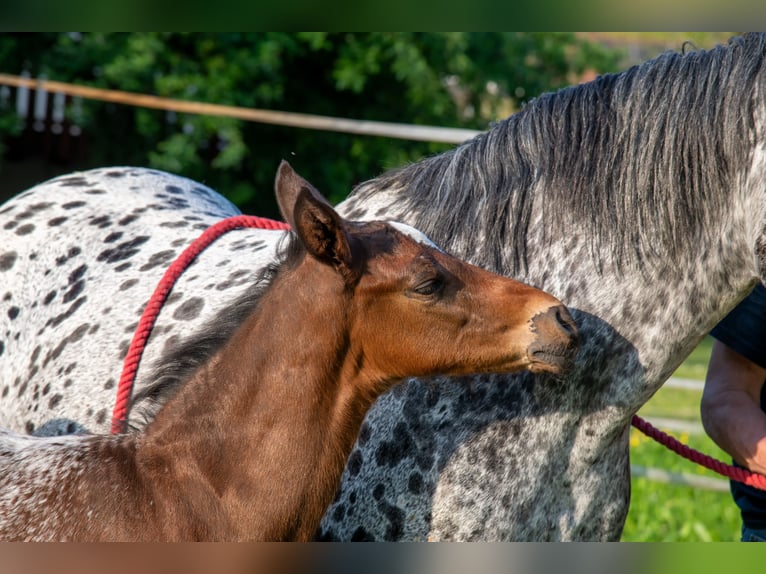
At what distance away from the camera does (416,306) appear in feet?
7.59

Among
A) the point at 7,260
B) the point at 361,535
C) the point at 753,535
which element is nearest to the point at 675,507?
the point at 753,535

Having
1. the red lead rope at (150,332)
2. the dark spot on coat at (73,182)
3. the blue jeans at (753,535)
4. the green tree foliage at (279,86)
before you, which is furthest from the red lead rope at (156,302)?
the green tree foliage at (279,86)

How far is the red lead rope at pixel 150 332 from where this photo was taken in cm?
254

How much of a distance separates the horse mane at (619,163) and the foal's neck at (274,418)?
0.47 m

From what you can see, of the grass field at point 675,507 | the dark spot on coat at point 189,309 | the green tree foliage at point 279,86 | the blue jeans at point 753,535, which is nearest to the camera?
the dark spot on coat at point 189,309

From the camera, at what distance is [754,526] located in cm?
306

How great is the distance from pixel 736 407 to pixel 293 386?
147 centimetres

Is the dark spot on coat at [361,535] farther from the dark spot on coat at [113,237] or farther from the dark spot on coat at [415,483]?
the dark spot on coat at [113,237]

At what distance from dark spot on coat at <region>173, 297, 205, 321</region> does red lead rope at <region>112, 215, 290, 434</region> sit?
56 mm

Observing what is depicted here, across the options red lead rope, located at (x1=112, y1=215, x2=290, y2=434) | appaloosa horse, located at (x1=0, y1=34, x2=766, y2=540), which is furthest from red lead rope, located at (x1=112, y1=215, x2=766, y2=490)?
appaloosa horse, located at (x1=0, y1=34, x2=766, y2=540)

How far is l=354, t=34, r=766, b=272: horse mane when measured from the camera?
235 cm

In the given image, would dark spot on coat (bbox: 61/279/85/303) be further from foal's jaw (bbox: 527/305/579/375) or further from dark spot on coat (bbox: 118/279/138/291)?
foal's jaw (bbox: 527/305/579/375)

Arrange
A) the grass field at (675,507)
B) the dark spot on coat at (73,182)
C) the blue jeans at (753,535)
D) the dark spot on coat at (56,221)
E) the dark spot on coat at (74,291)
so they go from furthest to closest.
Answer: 1. the grass field at (675,507)
2. the dark spot on coat at (73,182)
3. the dark spot on coat at (56,221)
4. the dark spot on coat at (74,291)
5. the blue jeans at (753,535)
